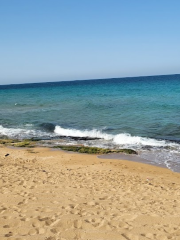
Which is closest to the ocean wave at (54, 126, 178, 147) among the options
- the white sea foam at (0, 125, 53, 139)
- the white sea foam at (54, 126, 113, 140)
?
the white sea foam at (54, 126, 113, 140)

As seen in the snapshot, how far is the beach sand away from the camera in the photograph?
5.25 m

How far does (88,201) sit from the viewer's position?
6828 millimetres

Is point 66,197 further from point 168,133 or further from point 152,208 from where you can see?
point 168,133

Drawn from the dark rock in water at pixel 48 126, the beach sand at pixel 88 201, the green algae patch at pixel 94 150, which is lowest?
the green algae patch at pixel 94 150

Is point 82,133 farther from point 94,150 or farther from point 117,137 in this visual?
point 94,150

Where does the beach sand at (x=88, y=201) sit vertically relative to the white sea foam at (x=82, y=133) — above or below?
above

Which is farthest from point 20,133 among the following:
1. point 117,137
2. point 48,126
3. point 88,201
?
point 88,201

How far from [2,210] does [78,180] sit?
3.28 metres

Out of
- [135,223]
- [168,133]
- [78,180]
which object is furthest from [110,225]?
[168,133]

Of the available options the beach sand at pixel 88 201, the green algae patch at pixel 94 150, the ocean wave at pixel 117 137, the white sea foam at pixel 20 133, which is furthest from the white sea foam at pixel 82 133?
the beach sand at pixel 88 201

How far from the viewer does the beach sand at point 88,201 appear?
5.25m

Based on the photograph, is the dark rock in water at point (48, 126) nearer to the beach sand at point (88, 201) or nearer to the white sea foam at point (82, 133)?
the white sea foam at point (82, 133)

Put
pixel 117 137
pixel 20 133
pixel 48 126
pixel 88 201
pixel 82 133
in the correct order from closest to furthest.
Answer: pixel 88 201, pixel 117 137, pixel 82 133, pixel 20 133, pixel 48 126

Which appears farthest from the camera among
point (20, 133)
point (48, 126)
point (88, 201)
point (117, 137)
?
point (48, 126)
